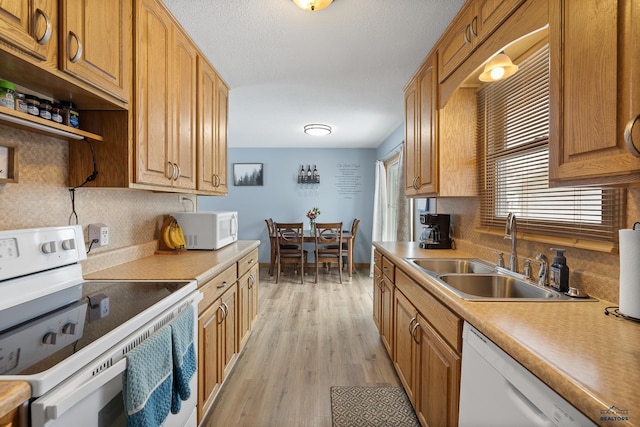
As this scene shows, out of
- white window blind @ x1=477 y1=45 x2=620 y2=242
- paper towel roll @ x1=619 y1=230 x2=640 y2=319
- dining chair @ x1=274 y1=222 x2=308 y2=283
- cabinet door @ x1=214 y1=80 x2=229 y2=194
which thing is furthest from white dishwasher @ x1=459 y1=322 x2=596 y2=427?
dining chair @ x1=274 y1=222 x2=308 y2=283

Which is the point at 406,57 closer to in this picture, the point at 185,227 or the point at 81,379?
the point at 185,227

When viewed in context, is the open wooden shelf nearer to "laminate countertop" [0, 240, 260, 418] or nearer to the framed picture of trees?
"laminate countertop" [0, 240, 260, 418]

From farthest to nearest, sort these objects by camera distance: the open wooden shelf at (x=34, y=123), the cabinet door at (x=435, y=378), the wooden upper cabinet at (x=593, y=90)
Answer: the cabinet door at (x=435, y=378)
the open wooden shelf at (x=34, y=123)
the wooden upper cabinet at (x=593, y=90)

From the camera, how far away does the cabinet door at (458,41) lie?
1.59 metres

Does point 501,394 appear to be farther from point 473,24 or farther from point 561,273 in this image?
point 473,24

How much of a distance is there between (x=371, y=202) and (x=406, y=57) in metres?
3.73

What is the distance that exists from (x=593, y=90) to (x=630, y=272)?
0.54m

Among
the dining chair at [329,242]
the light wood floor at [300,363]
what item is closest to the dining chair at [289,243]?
the dining chair at [329,242]

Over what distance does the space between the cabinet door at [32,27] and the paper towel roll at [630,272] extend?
73.3 inches

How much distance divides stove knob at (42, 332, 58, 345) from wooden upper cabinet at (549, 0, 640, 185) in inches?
60.8

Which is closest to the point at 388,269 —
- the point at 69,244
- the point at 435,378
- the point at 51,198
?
the point at 435,378

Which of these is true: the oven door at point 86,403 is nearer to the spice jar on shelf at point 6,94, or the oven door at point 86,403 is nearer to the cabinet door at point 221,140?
the spice jar on shelf at point 6,94

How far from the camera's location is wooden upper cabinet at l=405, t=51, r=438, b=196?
6.85ft

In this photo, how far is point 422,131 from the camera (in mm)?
2299
